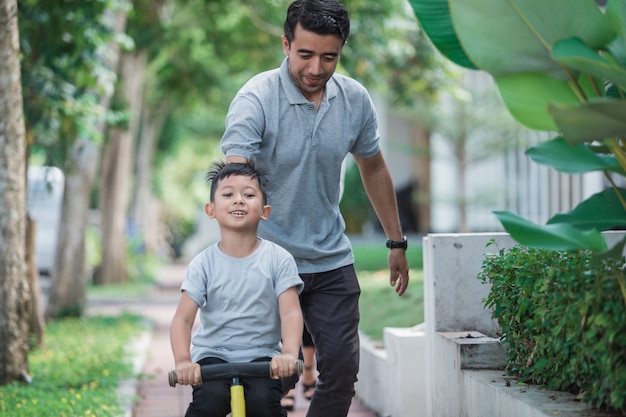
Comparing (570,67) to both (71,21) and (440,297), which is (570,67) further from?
(71,21)

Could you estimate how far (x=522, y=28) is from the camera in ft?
12.7

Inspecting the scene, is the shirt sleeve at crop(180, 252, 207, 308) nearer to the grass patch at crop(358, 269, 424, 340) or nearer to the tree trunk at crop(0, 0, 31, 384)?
the tree trunk at crop(0, 0, 31, 384)

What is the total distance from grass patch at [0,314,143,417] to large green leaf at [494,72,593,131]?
139 inches

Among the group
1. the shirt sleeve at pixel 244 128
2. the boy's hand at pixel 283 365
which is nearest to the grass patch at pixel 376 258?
the shirt sleeve at pixel 244 128

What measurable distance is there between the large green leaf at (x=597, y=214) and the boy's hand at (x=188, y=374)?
4.94ft

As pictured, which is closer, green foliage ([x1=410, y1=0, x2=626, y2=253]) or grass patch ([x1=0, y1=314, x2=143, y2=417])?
green foliage ([x1=410, y1=0, x2=626, y2=253])

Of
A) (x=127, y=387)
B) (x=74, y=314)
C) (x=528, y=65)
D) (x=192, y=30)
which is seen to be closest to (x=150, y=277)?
Result: (x=192, y=30)

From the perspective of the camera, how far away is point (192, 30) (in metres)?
24.4

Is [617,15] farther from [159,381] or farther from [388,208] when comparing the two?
[159,381]

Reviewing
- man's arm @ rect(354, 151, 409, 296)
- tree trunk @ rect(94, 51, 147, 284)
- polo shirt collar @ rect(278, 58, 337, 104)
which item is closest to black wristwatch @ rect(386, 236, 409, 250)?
man's arm @ rect(354, 151, 409, 296)

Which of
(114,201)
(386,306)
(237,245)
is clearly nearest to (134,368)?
(386,306)

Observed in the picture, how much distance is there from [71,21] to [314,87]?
679 centimetres

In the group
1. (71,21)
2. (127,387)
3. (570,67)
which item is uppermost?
(71,21)

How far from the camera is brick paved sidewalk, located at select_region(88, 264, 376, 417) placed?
7316mm
